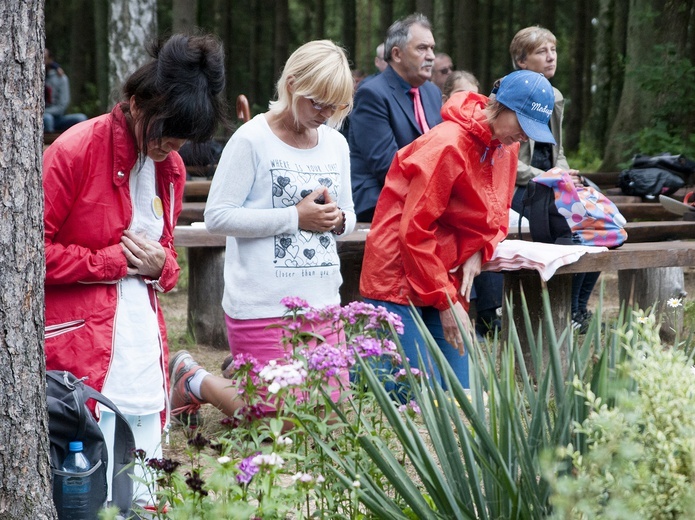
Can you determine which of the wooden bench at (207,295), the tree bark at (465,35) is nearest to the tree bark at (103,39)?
the tree bark at (465,35)

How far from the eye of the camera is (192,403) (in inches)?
178

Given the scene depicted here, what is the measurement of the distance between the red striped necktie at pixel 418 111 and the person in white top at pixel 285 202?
186 centimetres

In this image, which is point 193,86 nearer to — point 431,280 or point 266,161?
point 266,161

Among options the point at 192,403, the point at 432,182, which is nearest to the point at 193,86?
the point at 432,182

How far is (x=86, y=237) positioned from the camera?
305 centimetres

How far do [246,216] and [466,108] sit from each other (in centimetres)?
100

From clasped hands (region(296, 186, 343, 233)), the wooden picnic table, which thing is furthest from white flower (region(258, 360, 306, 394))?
the wooden picnic table

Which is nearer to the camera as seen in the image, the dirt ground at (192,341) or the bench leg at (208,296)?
the dirt ground at (192,341)

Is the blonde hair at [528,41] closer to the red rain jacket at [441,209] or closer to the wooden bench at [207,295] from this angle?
the red rain jacket at [441,209]

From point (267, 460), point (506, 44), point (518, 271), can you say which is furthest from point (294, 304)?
point (506, 44)

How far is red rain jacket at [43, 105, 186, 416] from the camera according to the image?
2.96 metres

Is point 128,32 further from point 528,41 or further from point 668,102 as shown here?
point 668,102

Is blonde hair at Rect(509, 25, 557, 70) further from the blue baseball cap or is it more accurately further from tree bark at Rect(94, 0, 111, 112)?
tree bark at Rect(94, 0, 111, 112)

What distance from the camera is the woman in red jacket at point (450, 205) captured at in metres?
3.79
